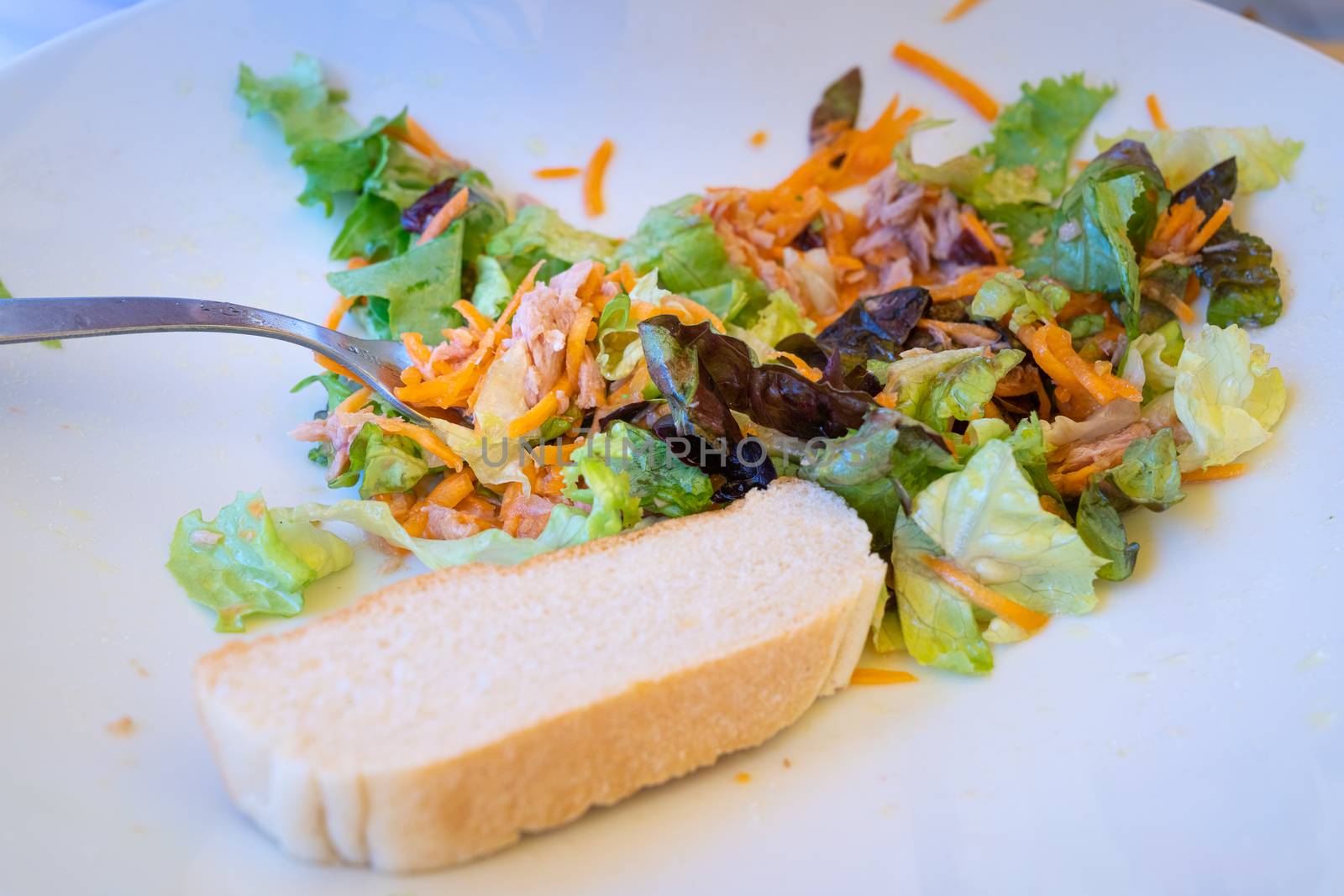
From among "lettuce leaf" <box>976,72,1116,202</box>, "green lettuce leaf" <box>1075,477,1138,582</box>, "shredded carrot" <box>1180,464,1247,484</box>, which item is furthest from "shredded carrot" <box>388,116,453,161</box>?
"shredded carrot" <box>1180,464,1247,484</box>

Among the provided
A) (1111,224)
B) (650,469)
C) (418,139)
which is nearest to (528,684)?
(650,469)

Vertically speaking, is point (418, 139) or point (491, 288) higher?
point (418, 139)

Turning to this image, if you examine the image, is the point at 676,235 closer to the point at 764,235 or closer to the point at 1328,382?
the point at 764,235

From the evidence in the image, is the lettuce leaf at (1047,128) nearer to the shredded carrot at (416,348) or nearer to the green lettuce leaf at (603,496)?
the green lettuce leaf at (603,496)

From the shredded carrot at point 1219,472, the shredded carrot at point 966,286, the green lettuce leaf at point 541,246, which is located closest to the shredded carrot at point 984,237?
the shredded carrot at point 966,286

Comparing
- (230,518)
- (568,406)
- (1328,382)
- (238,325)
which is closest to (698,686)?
(568,406)

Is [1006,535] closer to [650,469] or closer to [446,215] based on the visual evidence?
[650,469]

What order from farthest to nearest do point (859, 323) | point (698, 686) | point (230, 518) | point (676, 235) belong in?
1. point (676, 235)
2. point (859, 323)
3. point (230, 518)
4. point (698, 686)
